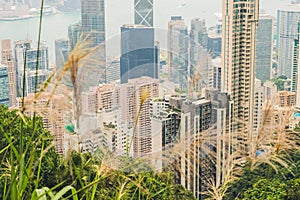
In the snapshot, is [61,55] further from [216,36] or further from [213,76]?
[216,36]

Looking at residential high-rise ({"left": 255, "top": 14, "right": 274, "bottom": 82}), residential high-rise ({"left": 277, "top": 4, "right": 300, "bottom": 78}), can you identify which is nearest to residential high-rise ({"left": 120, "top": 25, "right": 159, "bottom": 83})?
residential high-rise ({"left": 255, "top": 14, "right": 274, "bottom": 82})

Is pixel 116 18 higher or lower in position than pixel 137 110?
higher

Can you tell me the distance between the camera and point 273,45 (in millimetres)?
3666

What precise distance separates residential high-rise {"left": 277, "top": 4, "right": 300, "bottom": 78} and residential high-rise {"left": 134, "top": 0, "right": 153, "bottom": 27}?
4.17ft

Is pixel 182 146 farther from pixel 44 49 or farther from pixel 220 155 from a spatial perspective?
pixel 44 49

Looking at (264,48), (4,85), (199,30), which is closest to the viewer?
(4,85)

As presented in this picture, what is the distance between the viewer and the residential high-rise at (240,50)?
263cm

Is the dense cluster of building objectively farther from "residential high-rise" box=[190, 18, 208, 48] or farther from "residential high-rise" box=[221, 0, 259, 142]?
"residential high-rise" box=[221, 0, 259, 142]

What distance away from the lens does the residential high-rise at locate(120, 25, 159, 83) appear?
64.8 inches

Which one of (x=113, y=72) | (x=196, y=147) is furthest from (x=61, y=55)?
(x=196, y=147)

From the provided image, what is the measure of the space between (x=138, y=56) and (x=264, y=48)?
1.82 m

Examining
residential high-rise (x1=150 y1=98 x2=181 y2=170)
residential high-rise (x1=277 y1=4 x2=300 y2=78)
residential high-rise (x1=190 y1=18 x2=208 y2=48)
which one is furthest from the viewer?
residential high-rise (x1=277 y1=4 x2=300 y2=78)

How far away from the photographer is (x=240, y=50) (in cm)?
273

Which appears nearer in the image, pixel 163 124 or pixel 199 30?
pixel 163 124
